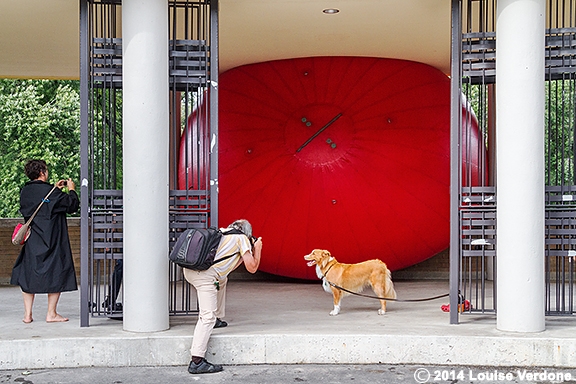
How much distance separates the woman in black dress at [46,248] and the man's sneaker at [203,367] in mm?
1908

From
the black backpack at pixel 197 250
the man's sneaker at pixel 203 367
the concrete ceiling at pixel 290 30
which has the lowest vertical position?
the man's sneaker at pixel 203 367

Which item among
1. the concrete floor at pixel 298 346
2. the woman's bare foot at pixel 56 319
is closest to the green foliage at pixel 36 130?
the woman's bare foot at pixel 56 319

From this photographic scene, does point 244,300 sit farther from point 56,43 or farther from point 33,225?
point 56,43

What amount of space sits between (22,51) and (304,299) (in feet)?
18.3

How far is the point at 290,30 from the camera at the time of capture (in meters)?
9.66

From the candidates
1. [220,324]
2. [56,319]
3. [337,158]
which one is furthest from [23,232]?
[337,158]

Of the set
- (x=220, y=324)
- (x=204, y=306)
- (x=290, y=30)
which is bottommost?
(x=220, y=324)

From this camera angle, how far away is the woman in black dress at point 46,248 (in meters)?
7.82

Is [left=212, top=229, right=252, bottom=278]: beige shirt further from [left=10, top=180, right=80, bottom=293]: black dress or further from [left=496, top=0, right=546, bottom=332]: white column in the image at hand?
[left=496, top=0, right=546, bottom=332]: white column

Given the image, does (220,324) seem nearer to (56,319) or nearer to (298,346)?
(298,346)

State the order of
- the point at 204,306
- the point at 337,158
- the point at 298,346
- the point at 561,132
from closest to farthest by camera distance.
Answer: the point at 204,306 → the point at 298,346 → the point at 561,132 → the point at 337,158

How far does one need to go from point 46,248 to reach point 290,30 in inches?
161

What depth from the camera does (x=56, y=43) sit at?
10703 mm

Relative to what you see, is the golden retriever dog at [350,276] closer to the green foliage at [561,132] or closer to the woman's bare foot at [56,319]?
the green foliage at [561,132]
